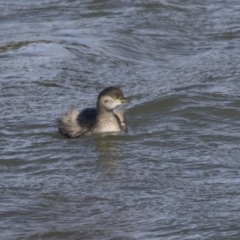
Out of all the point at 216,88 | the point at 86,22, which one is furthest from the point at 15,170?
the point at 86,22

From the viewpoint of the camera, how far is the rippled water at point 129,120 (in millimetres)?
8930

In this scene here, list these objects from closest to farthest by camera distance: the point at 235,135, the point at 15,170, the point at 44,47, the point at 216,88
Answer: the point at 15,170, the point at 235,135, the point at 216,88, the point at 44,47

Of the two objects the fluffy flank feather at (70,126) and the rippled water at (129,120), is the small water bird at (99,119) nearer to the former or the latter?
→ the fluffy flank feather at (70,126)

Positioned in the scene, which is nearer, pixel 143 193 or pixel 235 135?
pixel 143 193

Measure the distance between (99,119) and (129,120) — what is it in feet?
3.15

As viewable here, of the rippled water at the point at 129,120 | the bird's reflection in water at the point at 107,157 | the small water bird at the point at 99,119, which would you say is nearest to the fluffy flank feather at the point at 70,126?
the small water bird at the point at 99,119

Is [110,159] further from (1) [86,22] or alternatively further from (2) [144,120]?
(1) [86,22]

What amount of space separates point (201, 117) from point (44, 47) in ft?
15.0

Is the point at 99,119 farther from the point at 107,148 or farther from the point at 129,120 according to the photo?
the point at 129,120

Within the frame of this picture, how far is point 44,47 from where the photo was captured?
1634 cm

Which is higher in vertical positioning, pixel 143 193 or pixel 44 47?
pixel 44 47

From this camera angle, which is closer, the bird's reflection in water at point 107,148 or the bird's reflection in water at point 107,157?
the bird's reflection in water at point 107,157

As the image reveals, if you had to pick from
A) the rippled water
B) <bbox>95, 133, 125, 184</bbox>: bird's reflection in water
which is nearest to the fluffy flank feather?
the rippled water

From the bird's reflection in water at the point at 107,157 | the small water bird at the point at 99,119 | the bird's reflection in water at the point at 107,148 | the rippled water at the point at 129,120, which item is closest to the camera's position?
the rippled water at the point at 129,120
